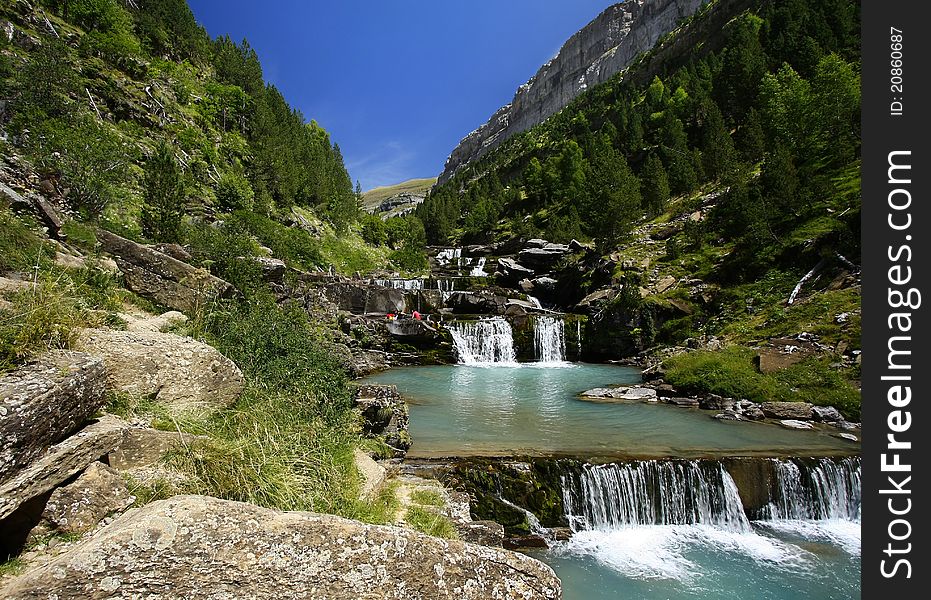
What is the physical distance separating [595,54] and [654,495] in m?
171

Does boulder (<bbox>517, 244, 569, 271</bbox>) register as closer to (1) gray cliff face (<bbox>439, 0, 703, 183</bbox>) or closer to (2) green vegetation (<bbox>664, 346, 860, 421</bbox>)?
(2) green vegetation (<bbox>664, 346, 860, 421</bbox>)

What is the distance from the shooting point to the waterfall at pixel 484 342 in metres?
27.9

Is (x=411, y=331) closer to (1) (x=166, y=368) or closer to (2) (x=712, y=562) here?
(2) (x=712, y=562)

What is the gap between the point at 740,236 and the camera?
3105 cm

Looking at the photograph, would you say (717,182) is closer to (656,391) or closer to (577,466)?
(656,391)

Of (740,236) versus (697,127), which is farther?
(697,127)

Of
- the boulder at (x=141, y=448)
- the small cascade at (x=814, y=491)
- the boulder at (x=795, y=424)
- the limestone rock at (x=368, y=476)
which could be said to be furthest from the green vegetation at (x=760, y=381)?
the boulder at (x=141, y=448)

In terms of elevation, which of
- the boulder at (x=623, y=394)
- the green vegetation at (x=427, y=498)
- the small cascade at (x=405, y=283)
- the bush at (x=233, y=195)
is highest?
the bush at (x=233, y=195)

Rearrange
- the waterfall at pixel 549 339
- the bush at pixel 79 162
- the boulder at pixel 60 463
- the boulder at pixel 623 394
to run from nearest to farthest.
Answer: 1. the boulder at pixel 60 463
2. the bush at pixel 79 162
3. the boulder at pixel 623 394
4. the waterfall at pixel 549 339

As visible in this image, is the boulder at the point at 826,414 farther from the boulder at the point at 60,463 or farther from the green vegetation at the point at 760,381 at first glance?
the boulder at the point at 60,463

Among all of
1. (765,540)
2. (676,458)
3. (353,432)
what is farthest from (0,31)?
(765,540)

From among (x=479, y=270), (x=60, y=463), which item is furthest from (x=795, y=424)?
(x=479, y=270)

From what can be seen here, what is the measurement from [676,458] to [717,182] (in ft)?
171

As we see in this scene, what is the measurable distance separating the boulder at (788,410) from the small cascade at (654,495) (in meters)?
6.25
